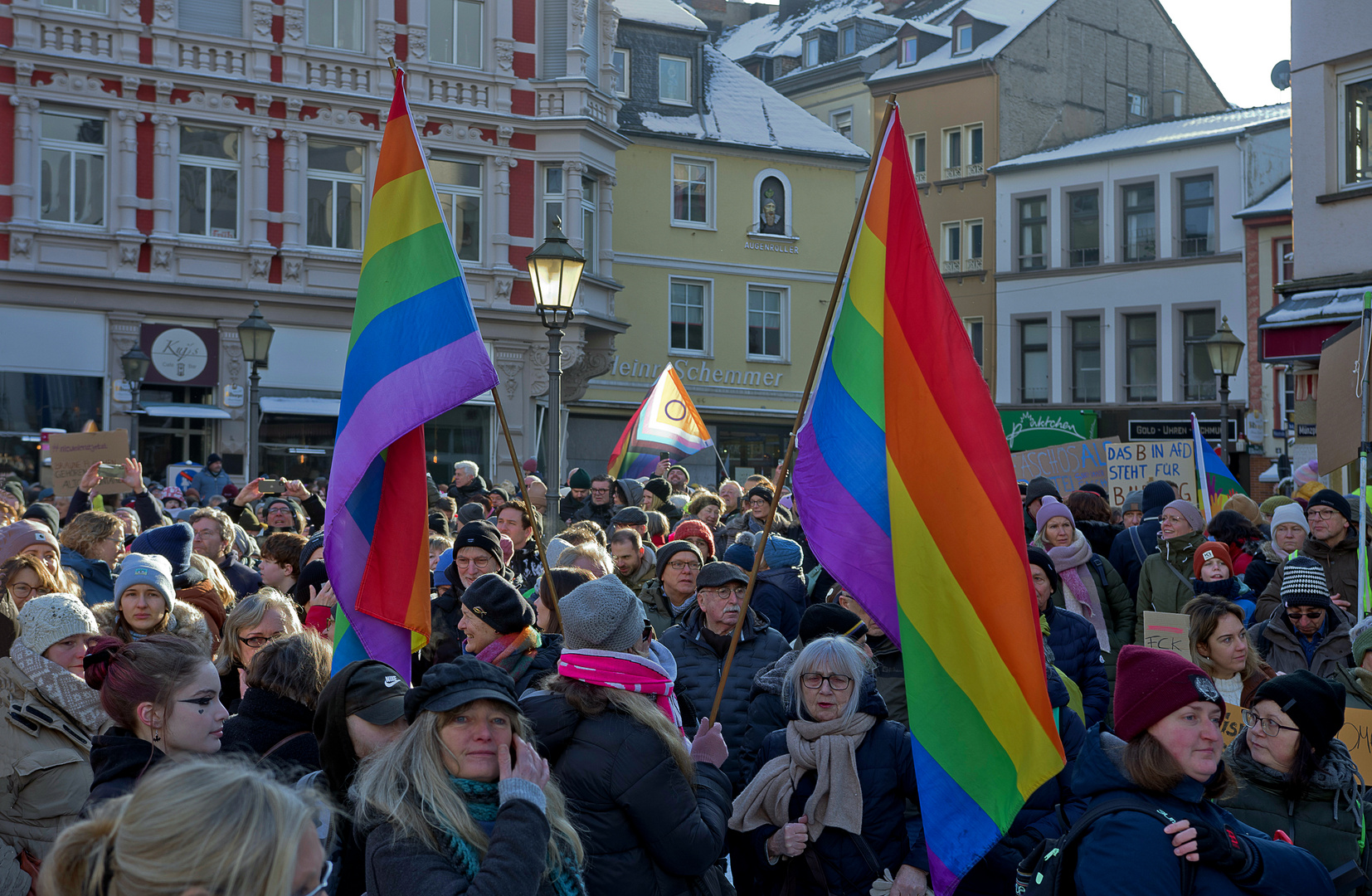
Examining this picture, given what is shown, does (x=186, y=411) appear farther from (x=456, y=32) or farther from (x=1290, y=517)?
(x=1290, y=517)

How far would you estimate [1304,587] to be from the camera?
6.89 m

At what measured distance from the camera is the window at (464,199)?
26.0m

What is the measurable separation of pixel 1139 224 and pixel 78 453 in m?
31.0

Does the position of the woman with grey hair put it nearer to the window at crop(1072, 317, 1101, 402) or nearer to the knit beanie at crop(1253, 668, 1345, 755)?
the knit beanie at crop(1253, 668, 1345, 755)

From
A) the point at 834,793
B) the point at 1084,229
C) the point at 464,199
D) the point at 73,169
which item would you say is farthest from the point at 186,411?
the point at 1084,229

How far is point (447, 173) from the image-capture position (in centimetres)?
2606

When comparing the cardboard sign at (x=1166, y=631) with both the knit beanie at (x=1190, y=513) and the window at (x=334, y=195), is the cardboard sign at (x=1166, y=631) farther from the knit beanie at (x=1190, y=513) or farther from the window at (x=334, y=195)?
the window at (x=334, y=195)

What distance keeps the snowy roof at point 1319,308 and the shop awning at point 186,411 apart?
16821 mm

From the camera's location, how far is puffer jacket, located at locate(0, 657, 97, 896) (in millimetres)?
4602

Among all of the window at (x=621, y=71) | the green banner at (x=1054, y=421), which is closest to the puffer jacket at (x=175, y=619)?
the window at (x=621, y=71)

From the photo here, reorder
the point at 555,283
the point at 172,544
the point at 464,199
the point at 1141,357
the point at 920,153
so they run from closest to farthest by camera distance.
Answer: the point at 172,544 → the point at 555,283 → the point at 464,199 → the point at 1141,357 → the point at 920,153

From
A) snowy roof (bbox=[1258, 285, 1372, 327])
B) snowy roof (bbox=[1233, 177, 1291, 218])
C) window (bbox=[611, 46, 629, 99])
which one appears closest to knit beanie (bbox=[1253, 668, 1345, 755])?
snowy roof (bbox=[1258, 285, 1372, 327])

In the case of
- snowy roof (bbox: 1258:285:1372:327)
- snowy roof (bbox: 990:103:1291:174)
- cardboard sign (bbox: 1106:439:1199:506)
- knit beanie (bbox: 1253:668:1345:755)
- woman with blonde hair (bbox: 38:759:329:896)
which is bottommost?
knit beanie (bbox: 1253:668:1345:755)

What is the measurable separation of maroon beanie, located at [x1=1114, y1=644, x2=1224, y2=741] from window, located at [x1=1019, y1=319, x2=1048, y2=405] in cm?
3585
